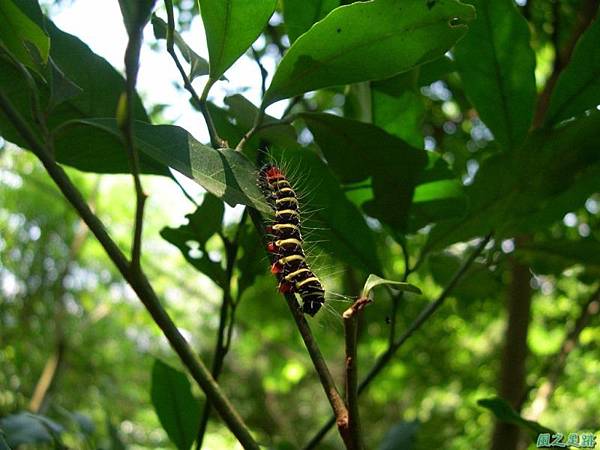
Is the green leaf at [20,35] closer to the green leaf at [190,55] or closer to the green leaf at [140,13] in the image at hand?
the green leaf at [190,55]

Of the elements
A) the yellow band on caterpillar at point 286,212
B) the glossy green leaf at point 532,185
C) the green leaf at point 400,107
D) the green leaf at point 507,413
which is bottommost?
the green leaf at point 507,413

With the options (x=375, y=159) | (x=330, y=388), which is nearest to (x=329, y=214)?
(x=375, y=159)

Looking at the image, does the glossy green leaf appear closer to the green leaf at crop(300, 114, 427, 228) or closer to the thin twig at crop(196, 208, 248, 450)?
the green leaf at crop(300, 114, 427, 228)

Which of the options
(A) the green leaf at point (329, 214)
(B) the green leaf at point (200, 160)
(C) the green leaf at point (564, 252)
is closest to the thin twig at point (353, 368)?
(B) the green leaf at point (200, 160)

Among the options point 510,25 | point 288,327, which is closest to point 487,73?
point 510,25

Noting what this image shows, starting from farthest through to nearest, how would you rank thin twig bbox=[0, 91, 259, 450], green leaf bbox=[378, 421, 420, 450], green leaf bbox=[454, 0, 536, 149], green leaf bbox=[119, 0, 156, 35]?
green leaf bbox=[378, 421, 420, 450] < green leaf bbox=[454, 0, 536, 149] < thin twig bbox=[0, 91, 259, 450] < green leaf bbox=[119, 0, 156, 35]

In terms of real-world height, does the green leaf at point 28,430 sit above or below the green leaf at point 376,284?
below

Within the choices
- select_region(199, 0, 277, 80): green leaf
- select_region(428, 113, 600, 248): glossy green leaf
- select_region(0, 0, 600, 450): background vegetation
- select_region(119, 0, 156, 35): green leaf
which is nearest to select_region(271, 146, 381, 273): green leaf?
select_region(0, 0, 600, 450): background vegetation
